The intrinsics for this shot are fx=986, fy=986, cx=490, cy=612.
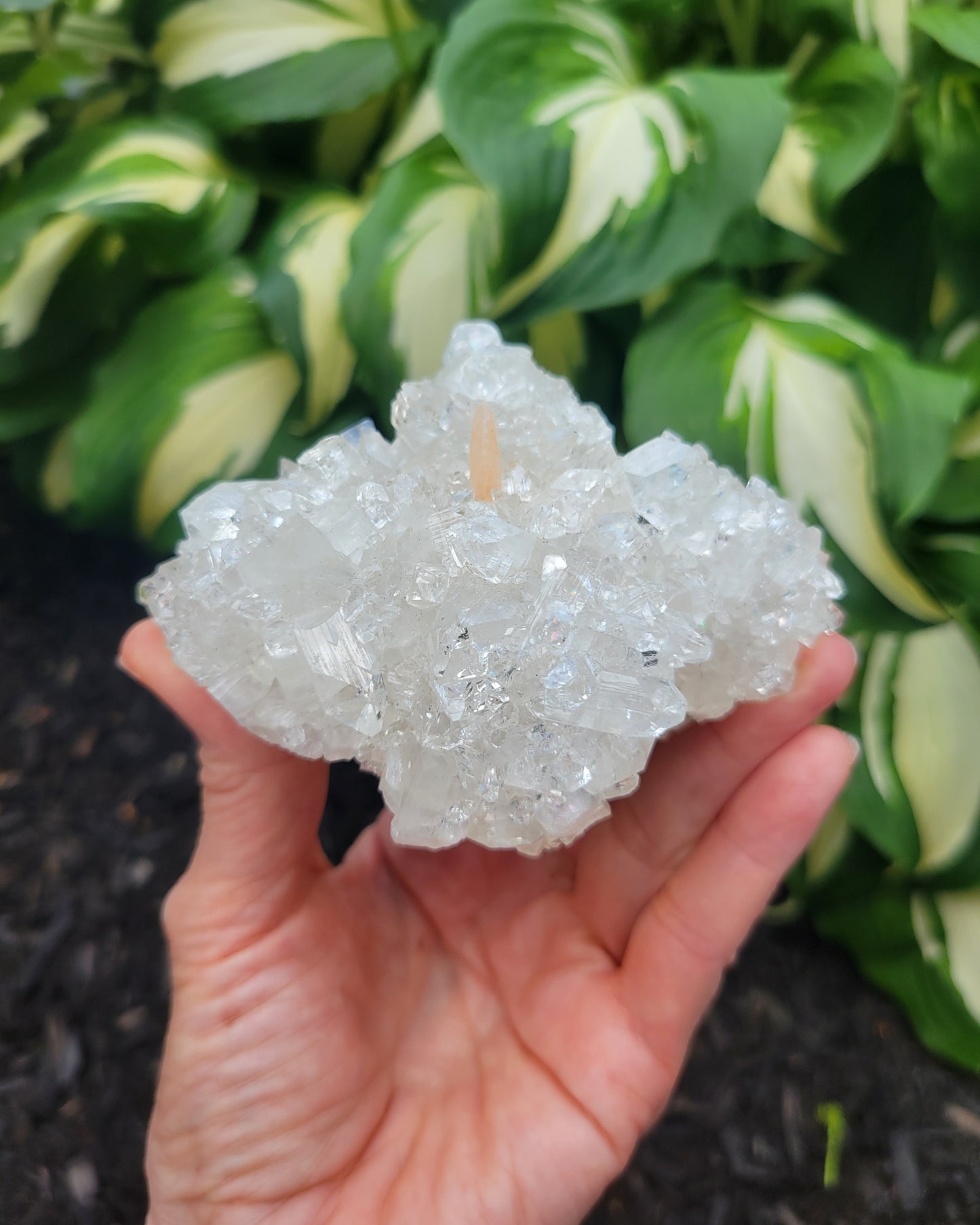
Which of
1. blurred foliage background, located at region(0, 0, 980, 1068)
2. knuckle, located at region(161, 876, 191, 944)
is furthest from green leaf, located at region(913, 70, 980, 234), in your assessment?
knuckle, located at region(161, 876, 191, 944)

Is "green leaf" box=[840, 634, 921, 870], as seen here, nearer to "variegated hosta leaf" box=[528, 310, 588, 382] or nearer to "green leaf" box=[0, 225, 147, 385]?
"variegated hosta leaf" box=[528, 310, 588, 382]

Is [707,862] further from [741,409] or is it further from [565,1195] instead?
[741,409]

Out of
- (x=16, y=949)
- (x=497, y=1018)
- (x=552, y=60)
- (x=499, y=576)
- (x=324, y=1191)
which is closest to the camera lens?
(x=499, y=576)

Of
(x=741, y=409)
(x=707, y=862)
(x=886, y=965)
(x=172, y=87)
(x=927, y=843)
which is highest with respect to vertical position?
(x=172, y=87)

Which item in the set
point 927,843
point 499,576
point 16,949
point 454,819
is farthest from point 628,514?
point 16,949

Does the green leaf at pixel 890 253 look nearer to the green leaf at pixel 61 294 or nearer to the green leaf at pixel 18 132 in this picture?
the green leaf at pixel 61 294

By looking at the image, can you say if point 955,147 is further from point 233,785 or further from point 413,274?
point 233,785

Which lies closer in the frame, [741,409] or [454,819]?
[454,819]
